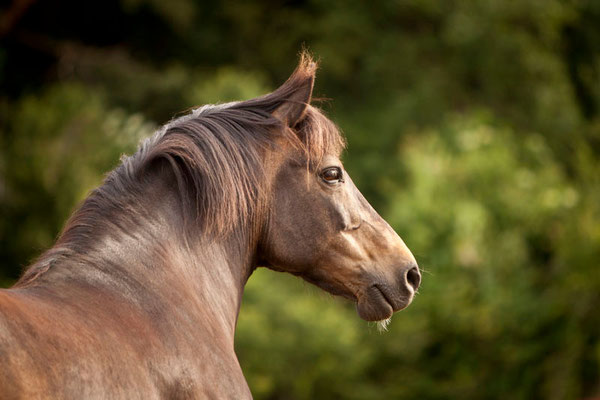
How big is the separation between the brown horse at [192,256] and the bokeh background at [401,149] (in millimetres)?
6689

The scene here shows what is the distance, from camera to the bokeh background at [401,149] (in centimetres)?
1329

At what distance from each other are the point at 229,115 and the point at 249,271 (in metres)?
0.67

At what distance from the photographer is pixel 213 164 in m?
3.42

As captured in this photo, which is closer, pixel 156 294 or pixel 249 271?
pixel 156 294

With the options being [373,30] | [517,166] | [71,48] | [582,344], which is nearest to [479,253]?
[582,344]

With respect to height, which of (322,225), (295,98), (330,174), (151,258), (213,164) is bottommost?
(151,258)

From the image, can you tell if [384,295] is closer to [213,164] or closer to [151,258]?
[213,164]

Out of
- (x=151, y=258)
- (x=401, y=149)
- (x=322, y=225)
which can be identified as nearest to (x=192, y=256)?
(x=151, y=258)

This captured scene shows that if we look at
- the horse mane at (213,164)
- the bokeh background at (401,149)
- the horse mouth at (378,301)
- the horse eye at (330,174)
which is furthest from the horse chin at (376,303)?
the bokeh background at (401,149)

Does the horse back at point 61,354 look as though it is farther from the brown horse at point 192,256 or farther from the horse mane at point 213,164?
the horse mane at point 213,164

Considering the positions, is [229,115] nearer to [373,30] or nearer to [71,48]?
[71,48]

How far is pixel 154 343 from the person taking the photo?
2.99m

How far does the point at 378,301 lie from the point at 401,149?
1529 centimetres

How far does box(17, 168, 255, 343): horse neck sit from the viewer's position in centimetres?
311
